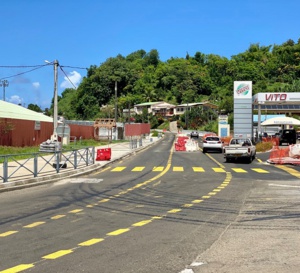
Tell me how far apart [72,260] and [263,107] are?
171ft

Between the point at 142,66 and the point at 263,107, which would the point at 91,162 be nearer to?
the point at 263,107

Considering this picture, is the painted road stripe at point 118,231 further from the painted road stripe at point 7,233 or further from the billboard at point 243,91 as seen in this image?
the billboard at point 243,91

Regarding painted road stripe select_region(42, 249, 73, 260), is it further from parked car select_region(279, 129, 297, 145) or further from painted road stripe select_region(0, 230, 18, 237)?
parked car select_region(279, 129, 297, 145)

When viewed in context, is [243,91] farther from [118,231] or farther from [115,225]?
[118,231]

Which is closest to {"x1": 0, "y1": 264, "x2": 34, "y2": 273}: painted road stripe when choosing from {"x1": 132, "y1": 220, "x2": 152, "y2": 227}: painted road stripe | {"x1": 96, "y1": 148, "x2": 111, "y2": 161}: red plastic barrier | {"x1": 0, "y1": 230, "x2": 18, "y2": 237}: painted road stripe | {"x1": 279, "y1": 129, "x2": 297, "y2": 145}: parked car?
{"x1": 0, "y1": 230, "x2": 18, "y2": 237}: painted road stripe

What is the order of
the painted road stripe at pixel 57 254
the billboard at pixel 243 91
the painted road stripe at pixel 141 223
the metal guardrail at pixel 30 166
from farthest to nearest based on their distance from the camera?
the billboard at pixel 243 91, the metal guardrail at pixel 30 166, the painted road stripe at pixel 141 223, the painted road stripe at pixel 57 254

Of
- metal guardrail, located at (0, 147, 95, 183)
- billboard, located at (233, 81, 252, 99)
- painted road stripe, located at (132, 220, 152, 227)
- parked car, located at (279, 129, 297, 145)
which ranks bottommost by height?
painted road stripe, located at (132, 220, 152, 227)

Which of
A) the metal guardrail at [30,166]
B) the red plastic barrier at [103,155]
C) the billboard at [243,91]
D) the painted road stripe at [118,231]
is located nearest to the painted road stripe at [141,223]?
the painted road stripe at [118,231]

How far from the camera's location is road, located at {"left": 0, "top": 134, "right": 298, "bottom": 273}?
248 inches

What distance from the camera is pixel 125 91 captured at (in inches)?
5753

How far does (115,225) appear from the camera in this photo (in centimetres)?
891

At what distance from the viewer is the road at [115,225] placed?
6.30 m

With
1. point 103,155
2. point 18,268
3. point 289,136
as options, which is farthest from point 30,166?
point 289,136

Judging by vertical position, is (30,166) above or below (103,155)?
below
